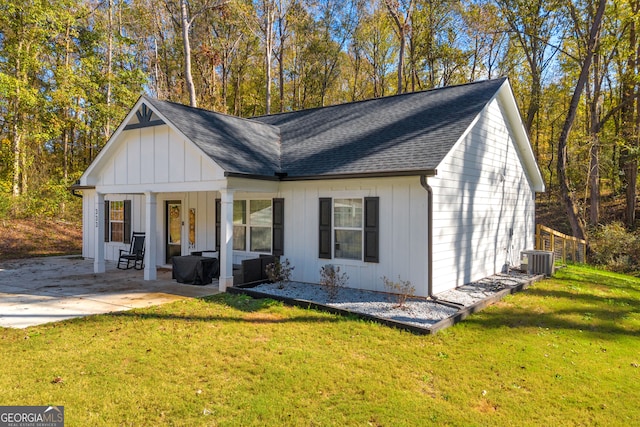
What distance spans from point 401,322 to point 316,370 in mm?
2031

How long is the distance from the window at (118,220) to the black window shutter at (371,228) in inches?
334

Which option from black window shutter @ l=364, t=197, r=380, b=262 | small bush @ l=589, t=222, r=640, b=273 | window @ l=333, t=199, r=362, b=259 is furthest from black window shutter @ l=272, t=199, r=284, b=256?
small bush @ l=589, t=222, r=640, b=273

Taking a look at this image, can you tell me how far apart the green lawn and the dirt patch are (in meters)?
11.8

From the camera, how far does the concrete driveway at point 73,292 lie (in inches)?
276

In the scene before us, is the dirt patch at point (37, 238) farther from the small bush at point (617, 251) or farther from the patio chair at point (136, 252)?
the small bush at point (617, 251)

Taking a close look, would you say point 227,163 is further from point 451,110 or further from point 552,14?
point 552,14

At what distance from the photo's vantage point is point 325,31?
2778 centimetres

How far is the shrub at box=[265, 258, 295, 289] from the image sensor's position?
9062 mm

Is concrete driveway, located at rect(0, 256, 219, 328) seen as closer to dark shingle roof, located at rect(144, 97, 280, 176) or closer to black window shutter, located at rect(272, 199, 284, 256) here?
black window shutter, located at rect(272, 199, 284, 256)

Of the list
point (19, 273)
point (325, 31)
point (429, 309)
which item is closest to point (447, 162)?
point (429, 309)

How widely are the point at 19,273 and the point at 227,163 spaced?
23.8 ft

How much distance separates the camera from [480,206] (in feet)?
33.5

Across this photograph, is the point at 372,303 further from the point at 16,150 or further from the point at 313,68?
the point at 313,68

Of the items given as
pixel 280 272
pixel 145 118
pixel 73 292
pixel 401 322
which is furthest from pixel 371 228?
pixel 73 292
